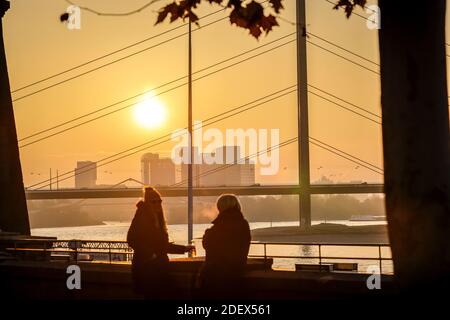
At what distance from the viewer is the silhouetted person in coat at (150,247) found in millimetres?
7664

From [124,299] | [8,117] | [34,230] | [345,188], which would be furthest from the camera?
[34,230]

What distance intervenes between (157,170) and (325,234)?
36108 mm

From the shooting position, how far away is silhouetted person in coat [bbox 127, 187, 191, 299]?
25.1 feet

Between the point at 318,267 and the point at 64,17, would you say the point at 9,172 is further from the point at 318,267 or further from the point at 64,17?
the point at 64,17

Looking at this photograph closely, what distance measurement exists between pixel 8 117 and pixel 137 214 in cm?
768

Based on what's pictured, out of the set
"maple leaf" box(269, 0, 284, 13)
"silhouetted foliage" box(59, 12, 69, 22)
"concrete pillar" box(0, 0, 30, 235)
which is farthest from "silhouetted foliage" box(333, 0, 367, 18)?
"concrete pillar" box(0, 0, 30, 235)

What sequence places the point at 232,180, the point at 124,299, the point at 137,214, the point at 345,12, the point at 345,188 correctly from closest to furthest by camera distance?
the point at 345,12 → the point at 137,214 → the point at 124,299 → the point at 345,188 → the point at 232,180

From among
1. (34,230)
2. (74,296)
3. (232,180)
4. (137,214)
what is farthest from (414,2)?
(34,230)

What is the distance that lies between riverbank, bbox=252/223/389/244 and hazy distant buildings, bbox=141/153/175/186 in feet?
71.1

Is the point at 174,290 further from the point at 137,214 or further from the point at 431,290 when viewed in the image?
the point at 431,290

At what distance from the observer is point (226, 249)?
7305mm

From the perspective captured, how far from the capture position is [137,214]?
303 inches

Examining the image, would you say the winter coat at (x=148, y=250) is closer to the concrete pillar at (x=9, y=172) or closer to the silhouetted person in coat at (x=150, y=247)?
the silhouetted person in coat at (x=150, y=247)

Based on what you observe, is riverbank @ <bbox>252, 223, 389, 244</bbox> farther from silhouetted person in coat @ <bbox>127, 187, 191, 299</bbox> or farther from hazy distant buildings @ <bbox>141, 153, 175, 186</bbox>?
silhouetted person in coat @ <bbox>127, 187, 191, 299</bbox>
